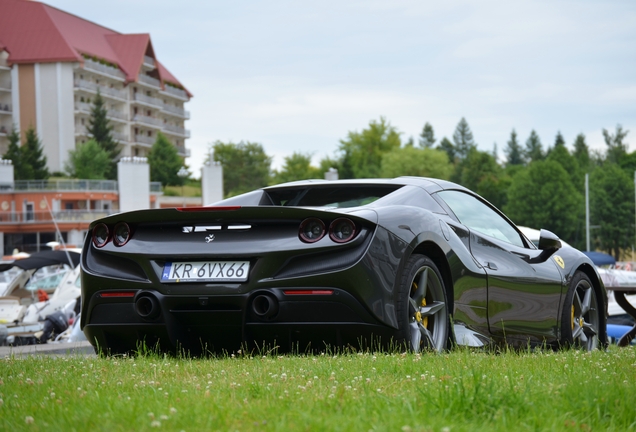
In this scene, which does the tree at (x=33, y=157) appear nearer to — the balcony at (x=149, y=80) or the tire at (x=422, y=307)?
the balcony at (x=149, y=80)

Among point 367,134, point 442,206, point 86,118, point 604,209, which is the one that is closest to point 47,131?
point 86,118

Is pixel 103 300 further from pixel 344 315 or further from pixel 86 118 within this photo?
pixel 86 118

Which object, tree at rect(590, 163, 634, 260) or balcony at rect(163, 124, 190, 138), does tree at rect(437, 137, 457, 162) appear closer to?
balcony at rect(163, 124, 190, 138)

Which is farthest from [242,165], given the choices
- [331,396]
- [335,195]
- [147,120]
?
[331,396]

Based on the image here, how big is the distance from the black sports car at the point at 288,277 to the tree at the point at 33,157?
8628cm

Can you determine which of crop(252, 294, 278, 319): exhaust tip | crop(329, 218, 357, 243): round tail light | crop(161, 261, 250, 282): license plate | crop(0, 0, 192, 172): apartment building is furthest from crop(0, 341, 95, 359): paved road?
crop(0, 0, 192, 172): apartment building

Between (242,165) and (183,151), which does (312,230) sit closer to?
(242,165)

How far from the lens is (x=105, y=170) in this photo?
3676 inches

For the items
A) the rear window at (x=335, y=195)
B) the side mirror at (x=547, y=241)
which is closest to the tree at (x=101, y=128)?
the side mirror at (x=547, y=241)

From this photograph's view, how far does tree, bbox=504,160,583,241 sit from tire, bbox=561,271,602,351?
291ft

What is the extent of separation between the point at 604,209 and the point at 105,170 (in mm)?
50067

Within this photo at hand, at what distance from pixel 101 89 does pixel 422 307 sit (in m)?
103

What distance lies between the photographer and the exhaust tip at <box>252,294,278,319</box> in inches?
186

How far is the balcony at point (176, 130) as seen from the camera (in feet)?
394
